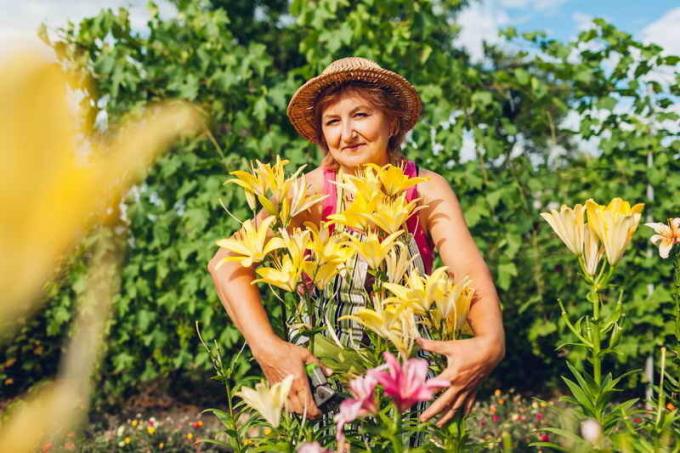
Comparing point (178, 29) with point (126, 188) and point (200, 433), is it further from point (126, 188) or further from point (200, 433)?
point (200, 433)

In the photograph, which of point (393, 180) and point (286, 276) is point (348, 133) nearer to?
point (393, 180)

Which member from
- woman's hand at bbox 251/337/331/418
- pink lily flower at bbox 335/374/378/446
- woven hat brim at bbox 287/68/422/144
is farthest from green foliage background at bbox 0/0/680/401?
pink lily flower at bbox 335/374/378/446

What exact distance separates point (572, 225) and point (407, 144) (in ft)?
8.23

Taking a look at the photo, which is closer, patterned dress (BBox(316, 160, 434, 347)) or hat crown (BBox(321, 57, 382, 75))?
patterned dress (BBox(316, 160, 434, 347))

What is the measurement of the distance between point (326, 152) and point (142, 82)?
6.75 feet

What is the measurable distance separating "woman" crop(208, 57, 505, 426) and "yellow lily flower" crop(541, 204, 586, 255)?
0.27 metres

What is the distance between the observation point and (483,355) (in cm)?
135

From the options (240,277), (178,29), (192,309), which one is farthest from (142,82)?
(240,277)

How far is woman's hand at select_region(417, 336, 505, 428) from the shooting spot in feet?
4.11

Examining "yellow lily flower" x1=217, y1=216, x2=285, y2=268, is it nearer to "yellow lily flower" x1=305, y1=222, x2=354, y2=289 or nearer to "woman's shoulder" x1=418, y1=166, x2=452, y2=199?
"yellow lily flower" x1=305, y1=222, x2=354, y2=289

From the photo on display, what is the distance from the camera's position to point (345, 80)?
187 cm

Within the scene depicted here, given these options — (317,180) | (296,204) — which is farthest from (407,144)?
(296,204)

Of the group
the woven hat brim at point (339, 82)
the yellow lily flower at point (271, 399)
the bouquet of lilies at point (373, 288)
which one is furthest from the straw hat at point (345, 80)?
the yellow lily flower at point (271, 399)

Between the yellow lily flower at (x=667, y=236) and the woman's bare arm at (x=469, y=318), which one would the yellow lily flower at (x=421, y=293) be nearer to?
the woman's bare arm at (x=469, y=318)
